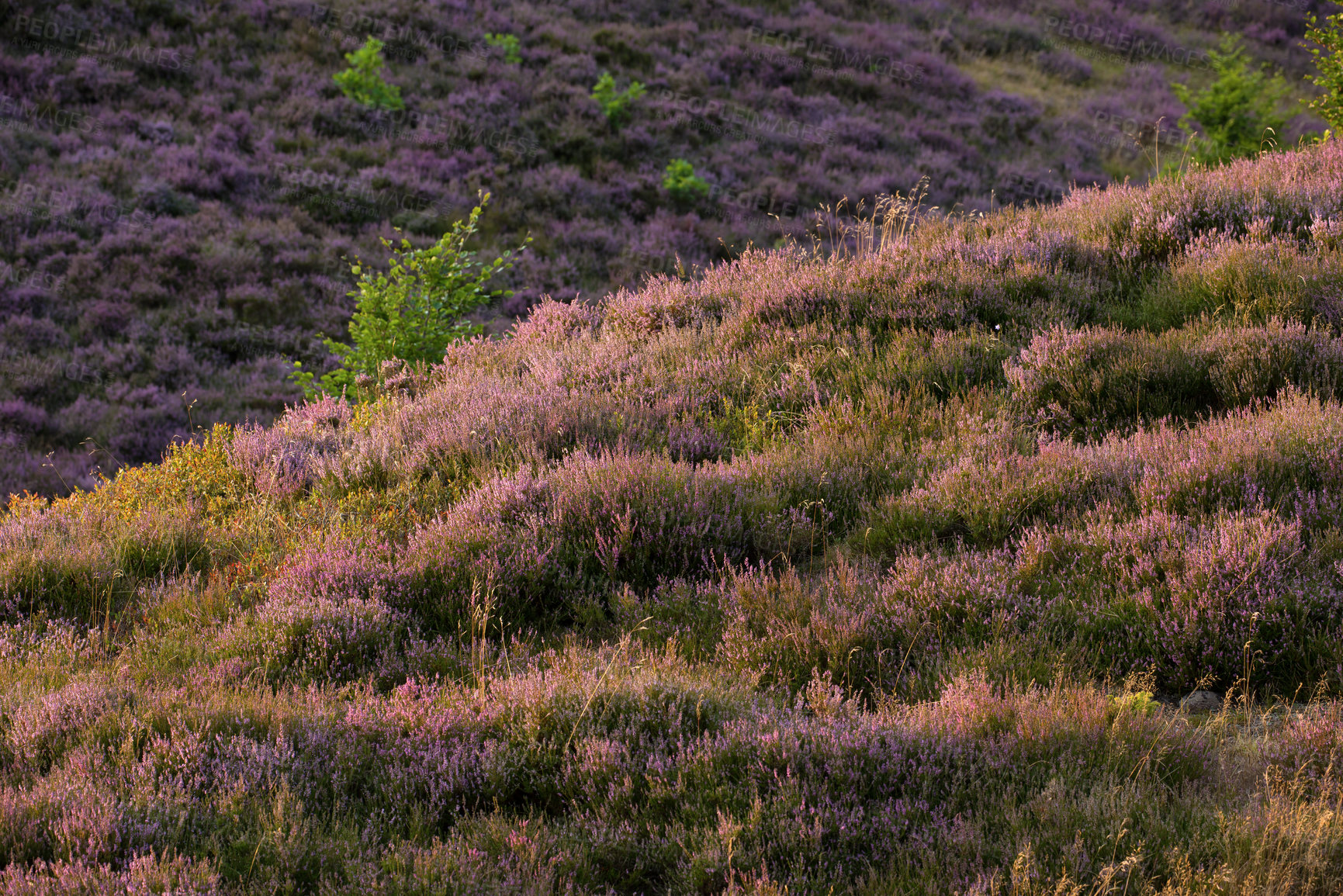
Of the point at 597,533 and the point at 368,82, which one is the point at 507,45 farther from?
the point at 597,533

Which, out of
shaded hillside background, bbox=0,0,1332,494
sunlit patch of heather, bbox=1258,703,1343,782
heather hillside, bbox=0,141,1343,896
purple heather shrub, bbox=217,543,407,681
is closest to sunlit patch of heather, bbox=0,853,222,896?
heather hillside, bbox=0,141,1343,896

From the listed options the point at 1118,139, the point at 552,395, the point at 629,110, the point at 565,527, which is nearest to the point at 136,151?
the point at 629,110

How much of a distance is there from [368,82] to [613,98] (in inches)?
207

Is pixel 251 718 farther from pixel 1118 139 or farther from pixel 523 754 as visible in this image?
pixel 1118 139

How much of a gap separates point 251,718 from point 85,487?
8.09 m

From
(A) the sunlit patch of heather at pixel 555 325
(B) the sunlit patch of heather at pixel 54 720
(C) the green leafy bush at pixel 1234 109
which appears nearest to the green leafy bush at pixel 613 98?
(C) the green leafy bush at pixel 1234 109

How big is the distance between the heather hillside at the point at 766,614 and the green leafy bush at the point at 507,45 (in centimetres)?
1653

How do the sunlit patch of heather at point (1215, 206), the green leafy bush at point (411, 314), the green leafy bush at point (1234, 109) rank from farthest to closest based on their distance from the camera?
the green leafy bush at point (1234, 109) < the green leafy bush at point (411, 314) < the sunlit patch of heather at point (1215, 206)

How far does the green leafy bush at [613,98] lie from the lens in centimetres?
1884

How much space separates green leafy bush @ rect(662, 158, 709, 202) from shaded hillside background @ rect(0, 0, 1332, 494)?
242 mm

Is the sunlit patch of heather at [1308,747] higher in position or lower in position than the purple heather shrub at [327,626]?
higher

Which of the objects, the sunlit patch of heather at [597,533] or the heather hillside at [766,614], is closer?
the heather hillside at [766,614]

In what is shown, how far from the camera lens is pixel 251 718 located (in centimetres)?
313

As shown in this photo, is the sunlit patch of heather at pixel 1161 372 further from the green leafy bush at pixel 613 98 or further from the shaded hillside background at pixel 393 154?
the green leafy bush at pixel 613 98
